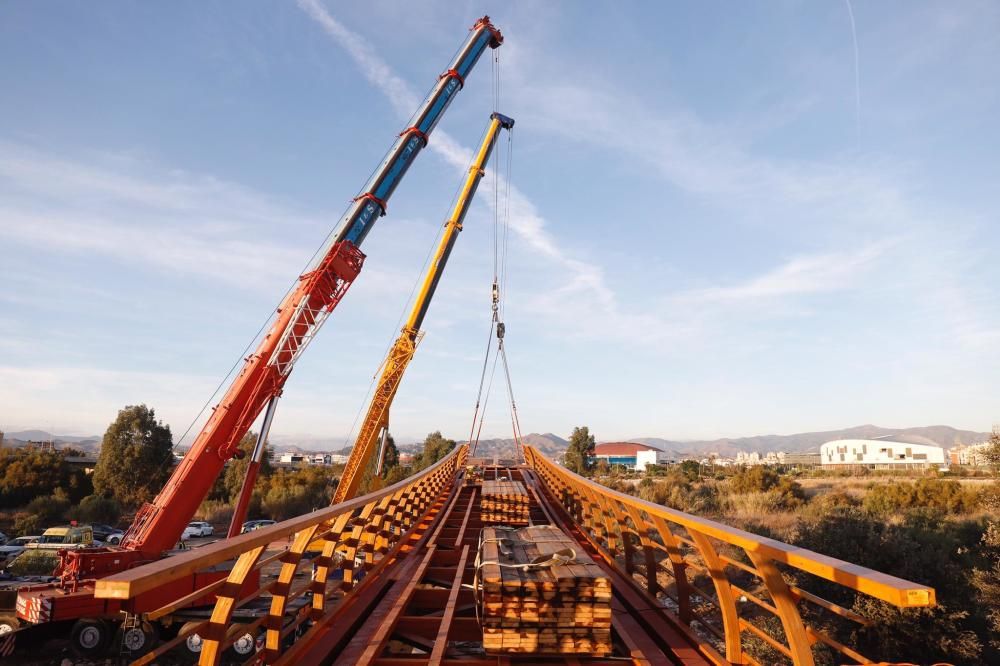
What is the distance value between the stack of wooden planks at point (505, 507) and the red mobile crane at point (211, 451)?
5962mm

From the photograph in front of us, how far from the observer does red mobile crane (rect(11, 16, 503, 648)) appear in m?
11.7

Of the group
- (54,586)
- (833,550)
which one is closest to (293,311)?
(54,586)

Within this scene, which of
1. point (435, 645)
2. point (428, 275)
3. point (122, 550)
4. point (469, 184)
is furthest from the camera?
point (469, 184)

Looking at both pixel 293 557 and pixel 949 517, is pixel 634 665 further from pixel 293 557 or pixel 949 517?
pixel 949 517

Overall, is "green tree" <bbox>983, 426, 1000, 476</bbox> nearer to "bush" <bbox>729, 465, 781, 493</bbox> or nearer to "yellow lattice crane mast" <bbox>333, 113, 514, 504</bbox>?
"bush" <bbox>729, 465, 781, 493</bbox>

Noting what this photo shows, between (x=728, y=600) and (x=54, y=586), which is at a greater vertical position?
(x=728, y=600)

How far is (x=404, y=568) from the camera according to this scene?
24.2 feet

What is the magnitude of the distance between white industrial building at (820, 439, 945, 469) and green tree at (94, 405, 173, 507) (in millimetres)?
84693

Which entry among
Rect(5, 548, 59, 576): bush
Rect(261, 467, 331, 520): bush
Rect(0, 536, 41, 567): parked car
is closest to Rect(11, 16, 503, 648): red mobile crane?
Rect(5, 548, 59, 576): bush

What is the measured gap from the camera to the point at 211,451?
39.9 ft

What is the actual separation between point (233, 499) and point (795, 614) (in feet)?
167

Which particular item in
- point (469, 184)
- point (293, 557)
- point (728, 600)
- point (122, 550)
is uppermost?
point (469, 184)

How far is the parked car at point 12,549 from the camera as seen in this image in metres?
25.4

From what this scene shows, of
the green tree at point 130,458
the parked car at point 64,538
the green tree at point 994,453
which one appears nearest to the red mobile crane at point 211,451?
the parked car at point 64,538
